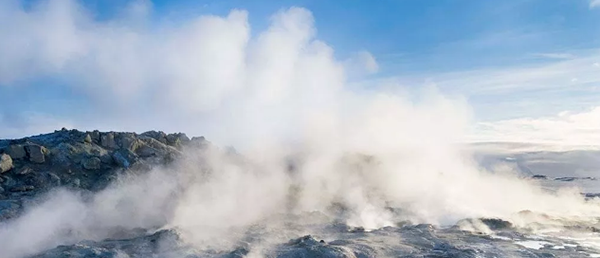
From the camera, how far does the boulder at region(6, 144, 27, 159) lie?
25750mm

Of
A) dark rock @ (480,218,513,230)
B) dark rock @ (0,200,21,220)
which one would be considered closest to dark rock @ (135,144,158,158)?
dark rock @ (0,200,21,220)

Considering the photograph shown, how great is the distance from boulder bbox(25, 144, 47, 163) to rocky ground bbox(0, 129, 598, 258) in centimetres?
5

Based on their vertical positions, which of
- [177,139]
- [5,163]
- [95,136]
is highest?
[177,139]

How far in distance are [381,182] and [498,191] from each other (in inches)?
378

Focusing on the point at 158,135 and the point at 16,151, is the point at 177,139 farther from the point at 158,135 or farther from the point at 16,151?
the point at 16,151

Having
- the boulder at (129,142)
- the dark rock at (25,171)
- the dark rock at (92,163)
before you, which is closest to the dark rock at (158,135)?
the boulder at (129,142)

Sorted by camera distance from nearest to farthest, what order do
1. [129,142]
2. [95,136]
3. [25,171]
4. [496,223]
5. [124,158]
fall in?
1. [496,223]
2. [25,171]
3. [124,158]
4. [95,136]
5. [129,142]

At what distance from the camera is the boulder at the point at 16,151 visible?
2575cm

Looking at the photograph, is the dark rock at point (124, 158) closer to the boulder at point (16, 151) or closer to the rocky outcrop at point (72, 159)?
the rocky outcrop at point (72, 159)

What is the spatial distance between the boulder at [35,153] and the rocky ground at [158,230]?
0.16ft

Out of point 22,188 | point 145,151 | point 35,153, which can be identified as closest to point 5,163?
point 35,153

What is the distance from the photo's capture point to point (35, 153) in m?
26.2

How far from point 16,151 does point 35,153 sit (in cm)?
96

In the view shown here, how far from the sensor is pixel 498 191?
37.2 meters
